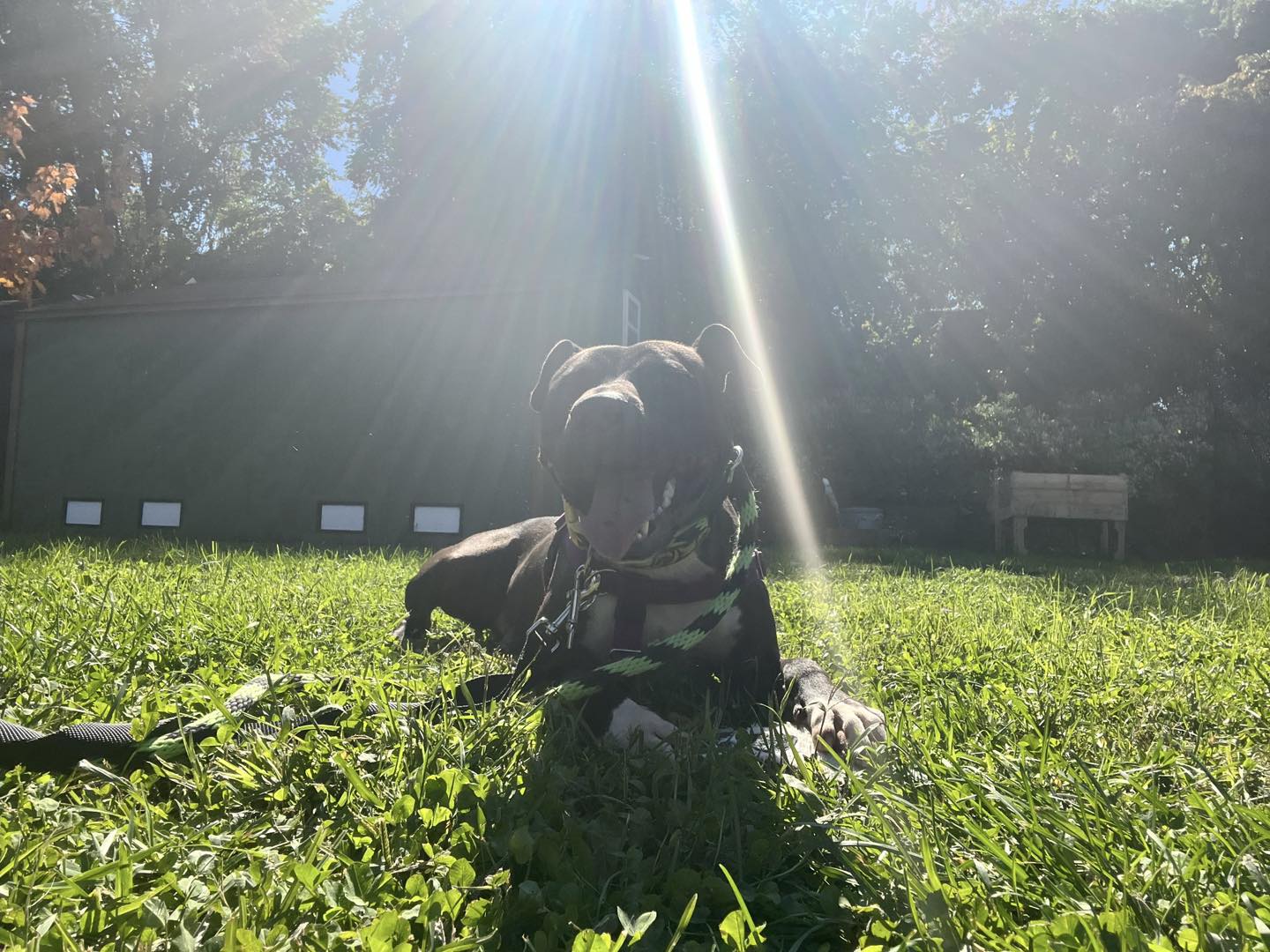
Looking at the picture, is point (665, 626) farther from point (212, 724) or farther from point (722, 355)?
point (212, 724)

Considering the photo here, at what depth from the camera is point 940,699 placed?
2369 mm

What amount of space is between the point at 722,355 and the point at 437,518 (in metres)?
9.21

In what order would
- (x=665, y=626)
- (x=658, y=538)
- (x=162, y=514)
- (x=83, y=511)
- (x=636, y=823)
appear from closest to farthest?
(x=636, y=823) < (x=658, y=538) < (x=665, y=626) < (x=162, y=514) < (x=83, y=511)

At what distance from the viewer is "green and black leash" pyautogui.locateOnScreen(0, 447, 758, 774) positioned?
69.1 inches

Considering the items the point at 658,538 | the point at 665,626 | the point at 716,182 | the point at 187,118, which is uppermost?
the point at 187,118

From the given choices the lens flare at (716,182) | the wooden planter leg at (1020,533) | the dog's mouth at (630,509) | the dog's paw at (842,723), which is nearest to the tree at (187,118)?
the lens flare at (716,182)

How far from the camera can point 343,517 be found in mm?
12031

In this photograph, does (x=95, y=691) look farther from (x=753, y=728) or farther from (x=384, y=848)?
(x=753, y=728)

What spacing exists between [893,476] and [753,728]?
11914 mm

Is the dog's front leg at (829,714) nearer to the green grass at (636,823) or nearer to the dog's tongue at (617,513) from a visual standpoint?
the green grass at (636,823)

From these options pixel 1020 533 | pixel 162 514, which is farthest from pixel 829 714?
pixel 162 514

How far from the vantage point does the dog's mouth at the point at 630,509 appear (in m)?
2.34

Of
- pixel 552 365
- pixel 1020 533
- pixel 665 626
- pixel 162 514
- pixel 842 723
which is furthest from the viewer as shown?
Answer: pixel 162 514

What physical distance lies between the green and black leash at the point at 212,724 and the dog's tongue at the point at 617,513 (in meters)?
0.31
